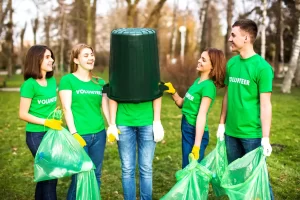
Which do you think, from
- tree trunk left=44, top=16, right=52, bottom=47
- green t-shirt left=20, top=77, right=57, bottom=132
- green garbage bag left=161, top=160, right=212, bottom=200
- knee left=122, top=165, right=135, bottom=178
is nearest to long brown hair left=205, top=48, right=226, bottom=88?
green garbage bag left=161, top=160, right=212, bottom=200

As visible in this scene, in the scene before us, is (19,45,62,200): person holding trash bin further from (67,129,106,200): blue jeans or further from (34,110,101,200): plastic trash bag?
(67,129,106,200): blue jeans

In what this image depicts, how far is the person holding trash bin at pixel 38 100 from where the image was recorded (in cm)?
281

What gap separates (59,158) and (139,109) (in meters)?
0.73

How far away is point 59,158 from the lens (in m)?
2.74

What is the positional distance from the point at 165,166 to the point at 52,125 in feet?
7.80

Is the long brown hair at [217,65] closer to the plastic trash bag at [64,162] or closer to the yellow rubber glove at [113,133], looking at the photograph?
the yellow rubber glove at [113,133]

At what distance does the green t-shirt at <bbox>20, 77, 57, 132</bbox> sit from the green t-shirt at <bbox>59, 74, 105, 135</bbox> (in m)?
0.17

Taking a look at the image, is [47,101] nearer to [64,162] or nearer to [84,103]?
[84,103]

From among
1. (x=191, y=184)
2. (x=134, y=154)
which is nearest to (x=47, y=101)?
(x=134, y=154)

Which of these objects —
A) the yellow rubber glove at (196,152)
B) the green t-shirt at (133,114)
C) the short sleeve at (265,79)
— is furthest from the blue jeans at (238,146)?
the green t-shirt at (133,114)

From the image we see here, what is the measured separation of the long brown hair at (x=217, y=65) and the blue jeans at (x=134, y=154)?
0.68 metres

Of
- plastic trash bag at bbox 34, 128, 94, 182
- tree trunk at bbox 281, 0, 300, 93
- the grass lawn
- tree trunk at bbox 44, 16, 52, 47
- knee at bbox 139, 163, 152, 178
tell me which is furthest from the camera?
tree trunk at bbox 44, 16, 52, 47

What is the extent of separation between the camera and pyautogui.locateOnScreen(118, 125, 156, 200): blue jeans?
2861 mm

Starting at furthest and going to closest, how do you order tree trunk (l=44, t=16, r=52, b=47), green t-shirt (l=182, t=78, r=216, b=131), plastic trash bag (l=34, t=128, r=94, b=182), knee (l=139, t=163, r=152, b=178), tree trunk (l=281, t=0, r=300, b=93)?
1. tree trunk (l=44, t=16, r=52, b=47)
2. tree trunk (l=281, t=0, r=300, b=93)
3. knee (l=139, t=163, r=152, b=178)
4. green t-shirt (l=182, t=78, r=216, b=131)
5. plastic trash bag (l=34, t=128, r=94, b=182)
